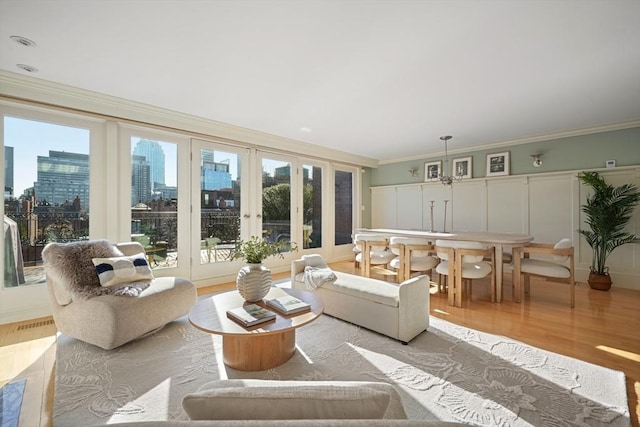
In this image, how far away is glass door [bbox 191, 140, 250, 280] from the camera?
14.0 ft

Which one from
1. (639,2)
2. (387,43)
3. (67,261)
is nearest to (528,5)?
(639,2)

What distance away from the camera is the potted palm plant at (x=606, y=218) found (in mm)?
4051

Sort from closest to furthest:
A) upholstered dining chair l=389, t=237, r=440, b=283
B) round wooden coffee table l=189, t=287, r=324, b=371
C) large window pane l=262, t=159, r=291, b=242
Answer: round wooden coffee table l=189, t=287, r=324, b=371, upholstered dining chair l=389, t=237, r=440, b=283, large window pane l=262, t=159, r=291, b=242

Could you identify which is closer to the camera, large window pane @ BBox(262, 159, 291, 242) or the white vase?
the white vase

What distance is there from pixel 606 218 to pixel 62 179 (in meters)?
7.17

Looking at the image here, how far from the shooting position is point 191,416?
2.13ft

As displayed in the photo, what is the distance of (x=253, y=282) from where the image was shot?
230cm

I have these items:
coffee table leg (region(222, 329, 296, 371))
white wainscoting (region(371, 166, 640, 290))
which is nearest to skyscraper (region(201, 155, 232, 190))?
coffee table leg (region(222, 329, 296, 371))

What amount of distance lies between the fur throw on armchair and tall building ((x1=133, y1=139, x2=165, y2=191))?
1488 mm

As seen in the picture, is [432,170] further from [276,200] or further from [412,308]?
[412,308]

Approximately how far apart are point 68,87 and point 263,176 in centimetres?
275

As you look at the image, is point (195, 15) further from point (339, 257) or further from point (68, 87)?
point (339, 257)

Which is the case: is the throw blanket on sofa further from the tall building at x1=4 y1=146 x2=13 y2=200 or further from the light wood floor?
the tall building at x1=4 y1=146 x2=13 y2=200

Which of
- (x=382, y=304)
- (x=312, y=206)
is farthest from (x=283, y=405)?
(x=312, y=206)
